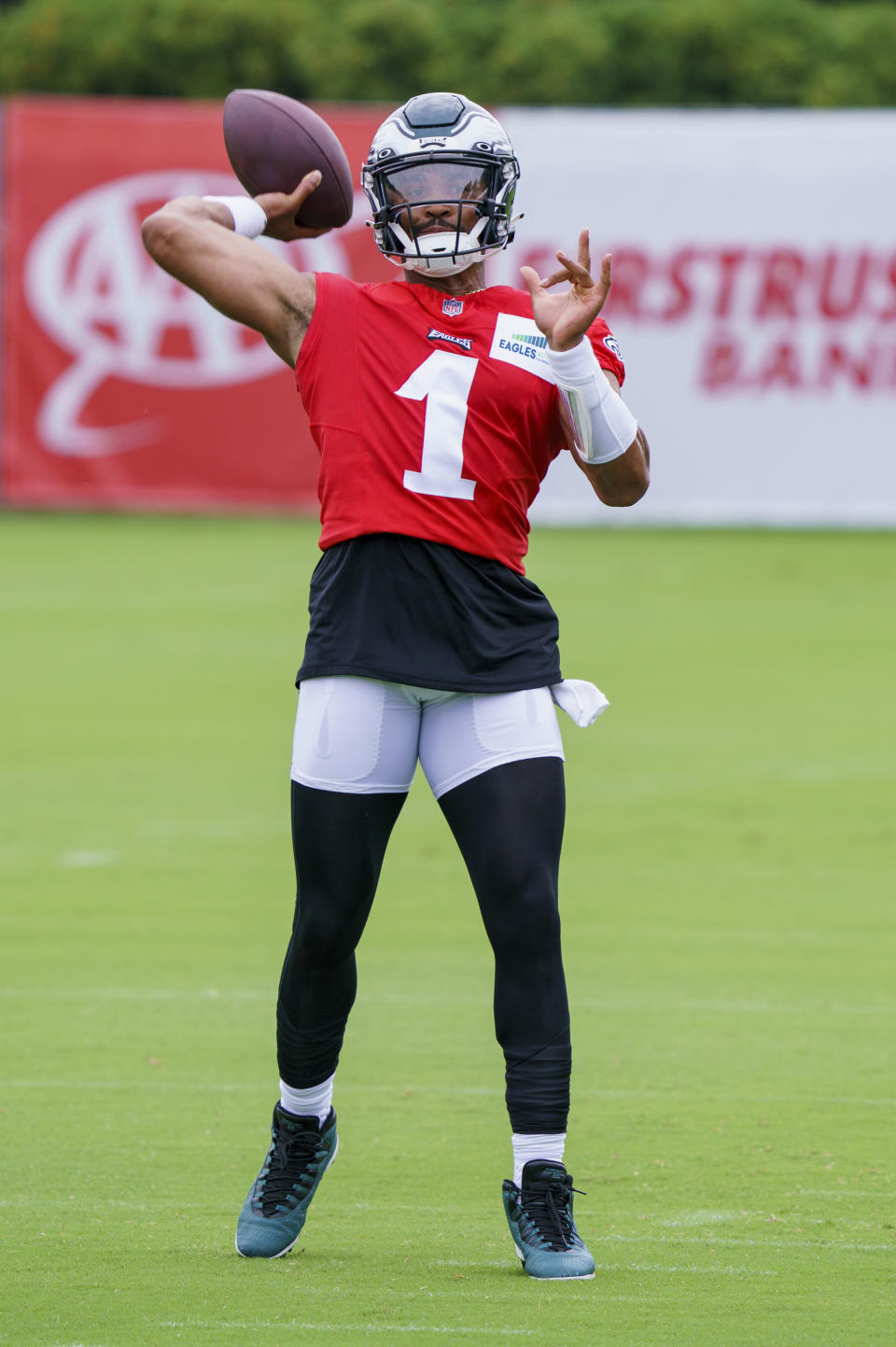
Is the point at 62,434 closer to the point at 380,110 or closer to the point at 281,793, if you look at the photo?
the point at 380,110

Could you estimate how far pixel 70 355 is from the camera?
22.0 m

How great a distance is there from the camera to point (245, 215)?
14.9ft

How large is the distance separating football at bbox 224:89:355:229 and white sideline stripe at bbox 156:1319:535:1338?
2.21 metres

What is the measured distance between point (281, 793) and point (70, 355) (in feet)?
39.9

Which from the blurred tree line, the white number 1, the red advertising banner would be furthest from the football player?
the blurred tree line

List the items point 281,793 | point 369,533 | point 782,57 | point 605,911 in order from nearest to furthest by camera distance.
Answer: point 369,533
point 605,911
point 281,793
point 782,57

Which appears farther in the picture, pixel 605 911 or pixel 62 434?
pixel 62 434

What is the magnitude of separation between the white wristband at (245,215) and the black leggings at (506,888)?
109cm

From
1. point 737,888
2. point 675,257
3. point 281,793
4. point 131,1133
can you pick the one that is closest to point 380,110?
point 675,257

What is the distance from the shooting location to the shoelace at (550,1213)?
173 inches

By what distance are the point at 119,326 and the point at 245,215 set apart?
17.7 meters

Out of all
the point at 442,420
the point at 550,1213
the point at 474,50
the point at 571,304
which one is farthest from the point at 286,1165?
the point at 474,50

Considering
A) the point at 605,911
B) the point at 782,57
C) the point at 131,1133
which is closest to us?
the point at 131,1133

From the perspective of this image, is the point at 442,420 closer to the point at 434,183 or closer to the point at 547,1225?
the point at 434,183
